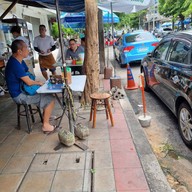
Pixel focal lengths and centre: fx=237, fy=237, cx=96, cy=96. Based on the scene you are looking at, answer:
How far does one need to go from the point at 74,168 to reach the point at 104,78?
535 centimetres

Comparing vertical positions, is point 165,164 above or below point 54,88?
below

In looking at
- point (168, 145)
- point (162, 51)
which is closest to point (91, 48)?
point (162, 51)

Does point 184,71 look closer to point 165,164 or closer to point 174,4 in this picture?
point 165,164

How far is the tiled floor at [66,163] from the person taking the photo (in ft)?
8.46

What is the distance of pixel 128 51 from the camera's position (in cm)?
1002

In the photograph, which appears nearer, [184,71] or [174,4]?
[184,71]

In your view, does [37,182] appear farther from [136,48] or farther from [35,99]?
[136,48]

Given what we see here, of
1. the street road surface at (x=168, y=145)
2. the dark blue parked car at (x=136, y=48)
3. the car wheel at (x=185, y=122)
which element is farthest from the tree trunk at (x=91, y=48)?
the dark blue parked car at (x=136, y=48)

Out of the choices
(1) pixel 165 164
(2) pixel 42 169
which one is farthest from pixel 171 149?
(2) pixel 42 169

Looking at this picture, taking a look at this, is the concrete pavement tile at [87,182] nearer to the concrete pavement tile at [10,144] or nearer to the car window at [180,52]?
the concrete pavement tile at [10,144]

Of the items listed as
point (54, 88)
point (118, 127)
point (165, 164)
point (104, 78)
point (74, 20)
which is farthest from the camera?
point (74, 20)

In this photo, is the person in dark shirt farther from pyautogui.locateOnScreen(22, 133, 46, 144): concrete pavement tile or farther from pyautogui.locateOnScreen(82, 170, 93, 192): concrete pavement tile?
pyautogui.locateOnScreen(82, 170, 93, 192): concrete pavement tile

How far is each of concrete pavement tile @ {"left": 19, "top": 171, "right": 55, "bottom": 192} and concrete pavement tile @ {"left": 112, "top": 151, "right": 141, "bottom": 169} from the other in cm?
80

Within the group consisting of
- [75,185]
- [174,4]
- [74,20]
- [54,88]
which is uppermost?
[174,4]
